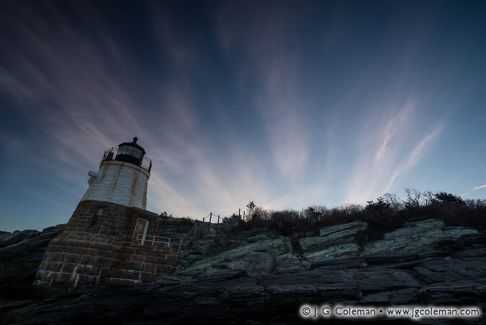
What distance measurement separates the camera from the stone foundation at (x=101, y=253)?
1503 centimetres

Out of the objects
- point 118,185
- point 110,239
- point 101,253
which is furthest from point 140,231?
point 118,185

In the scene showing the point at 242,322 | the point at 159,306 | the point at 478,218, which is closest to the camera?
the point at 242,322

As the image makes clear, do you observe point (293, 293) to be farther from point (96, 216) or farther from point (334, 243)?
point (96, 216)

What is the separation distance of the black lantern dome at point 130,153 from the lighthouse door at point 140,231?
533 cm

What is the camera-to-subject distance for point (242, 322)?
7617 mm

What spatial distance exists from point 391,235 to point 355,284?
23.0 feet

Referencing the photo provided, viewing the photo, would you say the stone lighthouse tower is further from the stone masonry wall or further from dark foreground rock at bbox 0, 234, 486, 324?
dark foreground rock at bbox 0, 234, 486, 324

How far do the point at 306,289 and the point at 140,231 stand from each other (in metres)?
14.6

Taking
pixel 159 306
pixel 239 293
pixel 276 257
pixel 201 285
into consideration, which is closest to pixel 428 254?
pixel 276 257

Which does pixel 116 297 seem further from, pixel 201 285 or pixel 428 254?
pixel 428 254

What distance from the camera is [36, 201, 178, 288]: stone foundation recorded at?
49.3 feet

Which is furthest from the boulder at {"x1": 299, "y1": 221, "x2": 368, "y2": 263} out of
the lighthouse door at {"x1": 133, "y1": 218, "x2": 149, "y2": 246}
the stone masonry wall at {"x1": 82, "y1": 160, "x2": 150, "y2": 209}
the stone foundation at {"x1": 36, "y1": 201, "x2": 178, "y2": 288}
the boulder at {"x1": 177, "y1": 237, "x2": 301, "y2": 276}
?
the stone masonry wall at {"x1": 82, "y1": 160, "x2": 150, "y2": 209}

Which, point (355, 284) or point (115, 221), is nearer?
point (355, 284)

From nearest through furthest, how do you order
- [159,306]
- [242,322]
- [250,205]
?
[242,322]
[159,306]
[250,205]
